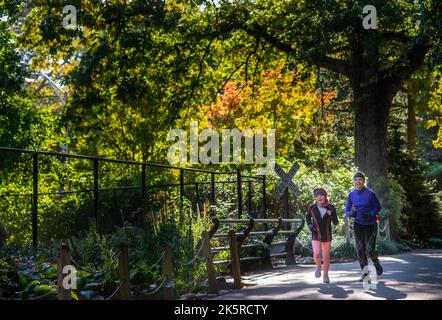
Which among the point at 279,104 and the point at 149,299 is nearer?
the point at 149,299

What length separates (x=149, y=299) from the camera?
9.86m

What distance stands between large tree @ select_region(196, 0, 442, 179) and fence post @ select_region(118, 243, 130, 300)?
1529 cm

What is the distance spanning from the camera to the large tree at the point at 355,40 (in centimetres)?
2306

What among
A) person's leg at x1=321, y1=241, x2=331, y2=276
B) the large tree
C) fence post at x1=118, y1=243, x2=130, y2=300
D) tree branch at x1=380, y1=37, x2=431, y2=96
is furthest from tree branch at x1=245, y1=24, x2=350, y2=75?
fence post at x1=118, y1=243, x2=130, y2=300

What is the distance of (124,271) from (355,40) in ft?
58.3

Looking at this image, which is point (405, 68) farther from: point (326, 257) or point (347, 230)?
point (326, 257)

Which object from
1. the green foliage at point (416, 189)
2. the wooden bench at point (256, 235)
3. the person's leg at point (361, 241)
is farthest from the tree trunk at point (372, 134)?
the person's leg at point (361, 241)

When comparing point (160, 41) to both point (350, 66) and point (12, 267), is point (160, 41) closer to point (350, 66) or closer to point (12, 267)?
point (350, 66)

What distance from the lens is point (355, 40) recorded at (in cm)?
2497

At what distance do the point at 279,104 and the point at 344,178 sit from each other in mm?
6954

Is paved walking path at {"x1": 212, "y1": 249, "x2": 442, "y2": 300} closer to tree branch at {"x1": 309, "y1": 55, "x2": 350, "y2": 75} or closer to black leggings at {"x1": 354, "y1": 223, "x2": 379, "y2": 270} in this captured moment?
black leggings at {"x1": 354, "y1": 223, "x2": 379, "y2": 270}

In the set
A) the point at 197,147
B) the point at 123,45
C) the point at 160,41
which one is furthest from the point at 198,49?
the point at 197,147

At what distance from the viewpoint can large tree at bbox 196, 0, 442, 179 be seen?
23.1 metres
